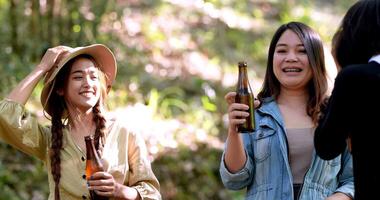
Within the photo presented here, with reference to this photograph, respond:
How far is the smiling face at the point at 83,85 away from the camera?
341 cm

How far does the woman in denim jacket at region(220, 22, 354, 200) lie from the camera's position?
133 inches

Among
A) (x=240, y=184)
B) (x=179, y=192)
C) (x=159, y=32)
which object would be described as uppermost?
(x=159, y=32)

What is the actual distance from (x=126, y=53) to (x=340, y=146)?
7244mm

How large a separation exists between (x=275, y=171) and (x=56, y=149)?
3.60ft

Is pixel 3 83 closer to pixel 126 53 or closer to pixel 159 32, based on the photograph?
pixel 126 53

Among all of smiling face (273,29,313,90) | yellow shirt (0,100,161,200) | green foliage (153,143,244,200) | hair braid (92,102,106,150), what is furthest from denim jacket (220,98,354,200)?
green foliage (153,143,244,200)

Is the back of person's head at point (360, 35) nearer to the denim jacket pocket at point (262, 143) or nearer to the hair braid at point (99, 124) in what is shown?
the denim jacket pocket at point (262, 143)

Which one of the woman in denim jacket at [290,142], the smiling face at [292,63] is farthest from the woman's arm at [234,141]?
the smiling face at [292,63]

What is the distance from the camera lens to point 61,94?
3.51 m

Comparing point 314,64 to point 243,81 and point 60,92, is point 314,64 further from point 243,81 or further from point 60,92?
point 60,92

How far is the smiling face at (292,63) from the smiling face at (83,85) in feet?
3.06

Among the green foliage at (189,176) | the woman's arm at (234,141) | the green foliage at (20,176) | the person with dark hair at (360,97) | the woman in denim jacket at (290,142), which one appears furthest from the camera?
the green foliage at (189,176)

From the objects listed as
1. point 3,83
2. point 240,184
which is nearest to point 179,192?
point 3,83

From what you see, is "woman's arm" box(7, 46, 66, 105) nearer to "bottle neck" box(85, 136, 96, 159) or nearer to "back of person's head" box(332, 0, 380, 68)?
"bottle neck" box(85, 136, 96, 159)
